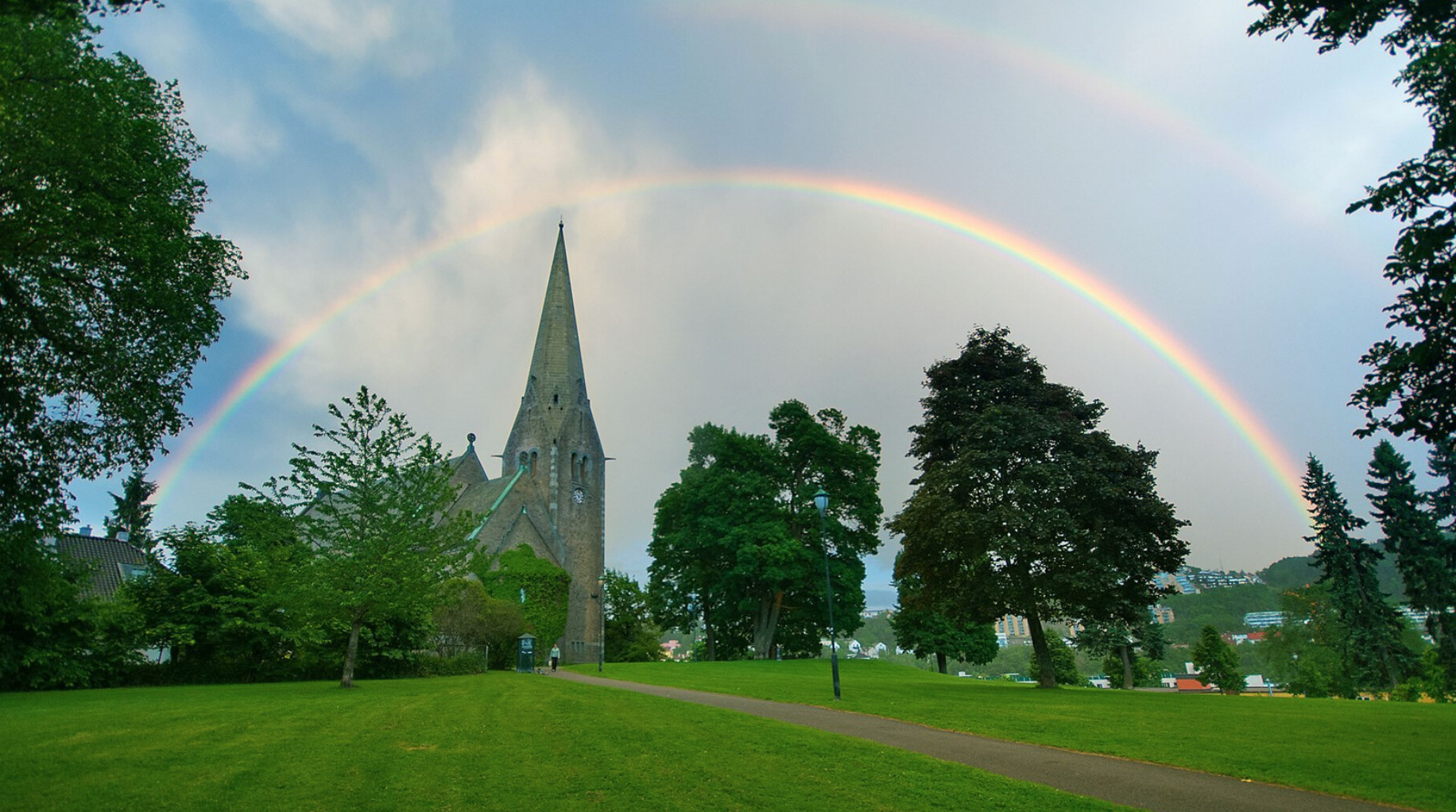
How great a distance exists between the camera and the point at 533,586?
50.3 meters

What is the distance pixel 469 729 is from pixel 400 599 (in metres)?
13.2

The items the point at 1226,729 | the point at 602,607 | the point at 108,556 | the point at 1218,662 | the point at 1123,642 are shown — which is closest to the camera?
the point at 1226,729

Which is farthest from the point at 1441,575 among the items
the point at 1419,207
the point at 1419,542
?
the point at 1419,207

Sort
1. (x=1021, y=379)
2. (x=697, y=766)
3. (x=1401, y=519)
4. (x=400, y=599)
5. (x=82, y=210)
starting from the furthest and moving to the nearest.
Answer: (x=1401, y=519)
(x=1021, y=379)
(x=400, y=599)
(x=82, y=210)
(x=697, y=766)

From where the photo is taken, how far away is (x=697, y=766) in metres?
9.48

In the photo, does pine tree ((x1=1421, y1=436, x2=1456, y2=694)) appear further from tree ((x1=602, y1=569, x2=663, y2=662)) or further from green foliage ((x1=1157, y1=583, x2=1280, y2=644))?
green foliage ((x1=1157, y1=583, x2=1280, y2=644))

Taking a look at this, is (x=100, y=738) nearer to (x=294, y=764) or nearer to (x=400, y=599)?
(x=294, y=764)

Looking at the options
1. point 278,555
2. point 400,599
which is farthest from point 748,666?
point 278,555

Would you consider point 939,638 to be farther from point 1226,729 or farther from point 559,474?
point 1226,729

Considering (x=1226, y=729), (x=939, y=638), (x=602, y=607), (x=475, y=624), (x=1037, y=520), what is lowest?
(x=939, y=638)

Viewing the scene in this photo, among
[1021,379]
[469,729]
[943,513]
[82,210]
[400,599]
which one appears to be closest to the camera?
[469,729]

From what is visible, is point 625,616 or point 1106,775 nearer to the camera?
point 1106,775

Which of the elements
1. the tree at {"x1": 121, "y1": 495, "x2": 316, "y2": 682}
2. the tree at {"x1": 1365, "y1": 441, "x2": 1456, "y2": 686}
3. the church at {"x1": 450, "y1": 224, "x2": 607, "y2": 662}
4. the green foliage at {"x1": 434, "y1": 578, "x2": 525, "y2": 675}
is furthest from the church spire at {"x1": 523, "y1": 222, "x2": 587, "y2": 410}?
the tree at {"x1": 1365, "y1": 441, "x2": 1456, "y2": 686}

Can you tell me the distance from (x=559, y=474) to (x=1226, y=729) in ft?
183
